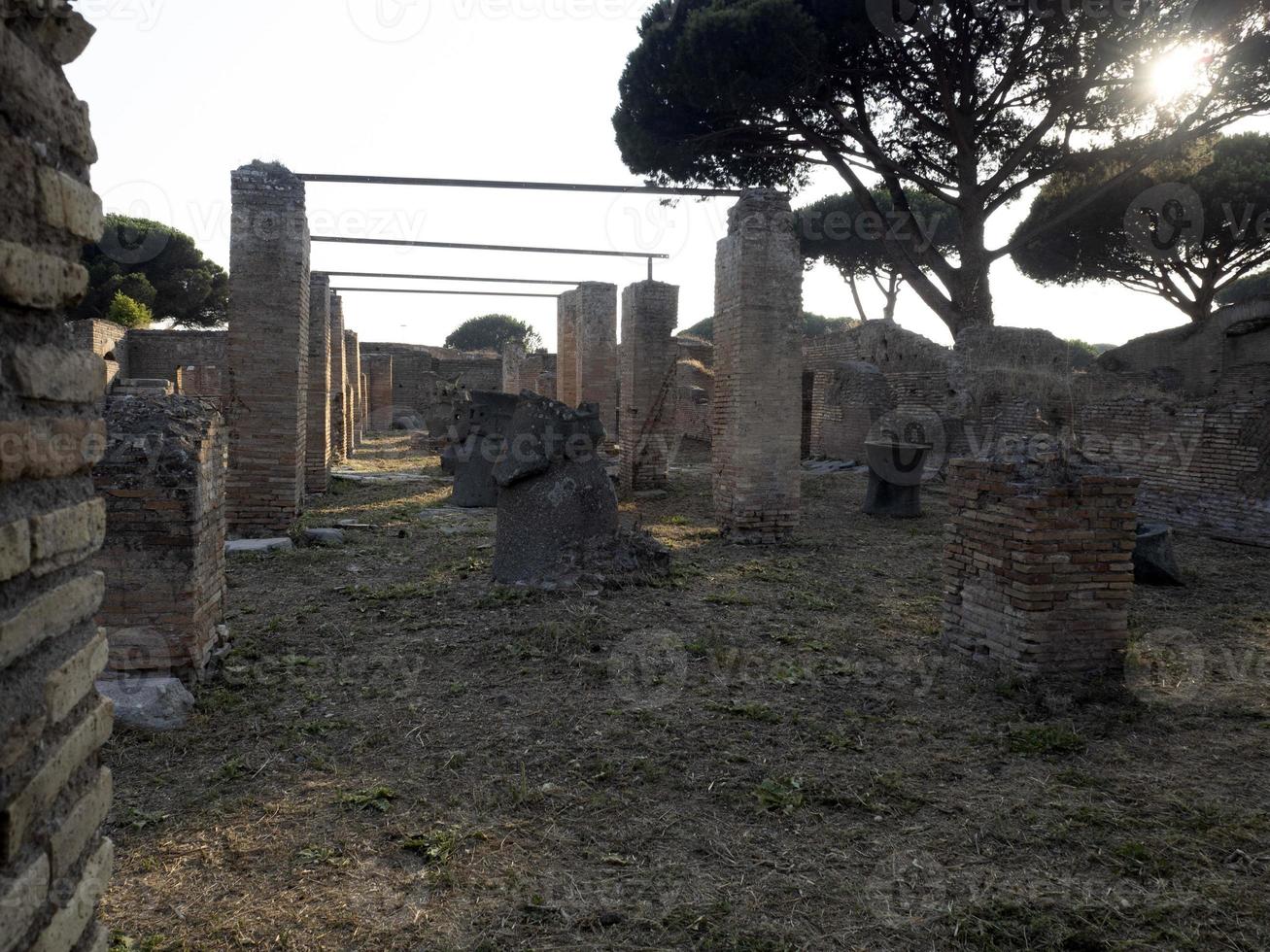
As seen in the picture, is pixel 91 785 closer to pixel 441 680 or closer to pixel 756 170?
pixel 441 680

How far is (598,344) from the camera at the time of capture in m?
15.2

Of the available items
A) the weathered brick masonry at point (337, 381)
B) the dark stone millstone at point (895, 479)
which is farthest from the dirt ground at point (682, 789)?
the weathered brick masonry at point (337, 381)

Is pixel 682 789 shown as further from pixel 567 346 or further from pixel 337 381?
pixel 567 346

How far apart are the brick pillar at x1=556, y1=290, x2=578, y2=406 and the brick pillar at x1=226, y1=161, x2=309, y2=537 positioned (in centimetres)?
808

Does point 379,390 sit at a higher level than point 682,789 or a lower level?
higher

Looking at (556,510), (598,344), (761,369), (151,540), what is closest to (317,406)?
(598,344)

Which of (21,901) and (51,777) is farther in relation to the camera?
(51,777)

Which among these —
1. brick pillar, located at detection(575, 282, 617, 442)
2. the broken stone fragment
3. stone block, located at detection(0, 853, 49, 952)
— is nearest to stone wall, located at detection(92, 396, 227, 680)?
the broken stone fragment

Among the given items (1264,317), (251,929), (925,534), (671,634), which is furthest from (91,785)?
(1264,317)

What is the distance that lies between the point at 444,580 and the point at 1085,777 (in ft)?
16.0

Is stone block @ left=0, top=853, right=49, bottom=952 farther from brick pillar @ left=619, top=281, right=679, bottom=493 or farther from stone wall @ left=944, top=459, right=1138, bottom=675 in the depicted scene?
brick pillar @ left=619, top=281, right=679, bottom=493

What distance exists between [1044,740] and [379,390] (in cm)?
2633

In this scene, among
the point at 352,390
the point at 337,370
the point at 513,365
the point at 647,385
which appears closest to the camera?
the point at 647,385

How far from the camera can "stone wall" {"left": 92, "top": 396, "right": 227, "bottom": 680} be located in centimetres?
395
